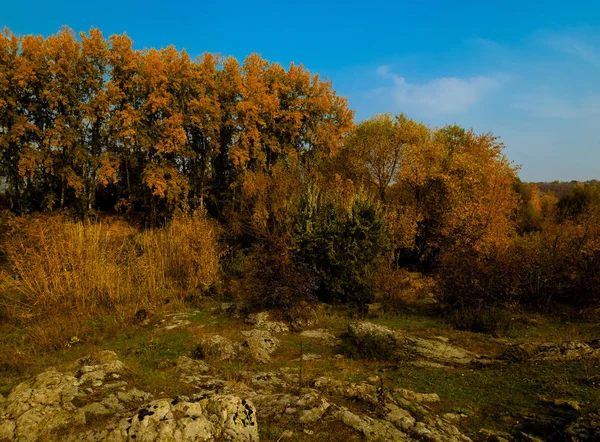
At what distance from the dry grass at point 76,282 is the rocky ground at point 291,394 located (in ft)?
9.63

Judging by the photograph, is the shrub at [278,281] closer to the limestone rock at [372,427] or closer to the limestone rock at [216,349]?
the limestone rock at [216,349]

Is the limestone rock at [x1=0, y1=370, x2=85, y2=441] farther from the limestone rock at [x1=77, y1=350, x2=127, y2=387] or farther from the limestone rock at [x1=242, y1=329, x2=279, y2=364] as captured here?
the limestone rock at [x1=242, y1=329, x2=279, y2=364]

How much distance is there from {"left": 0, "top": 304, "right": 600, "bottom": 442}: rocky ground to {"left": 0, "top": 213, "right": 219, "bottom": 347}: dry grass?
2.93 meters

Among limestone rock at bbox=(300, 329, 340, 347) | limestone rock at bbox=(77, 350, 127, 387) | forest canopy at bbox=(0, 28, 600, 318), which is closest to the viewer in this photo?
limestone rock at bbox=(77, 350, 127, 387)

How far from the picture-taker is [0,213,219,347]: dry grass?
1271 cm

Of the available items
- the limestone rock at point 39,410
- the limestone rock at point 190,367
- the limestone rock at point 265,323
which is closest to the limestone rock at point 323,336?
the limestone rock at point 265,323

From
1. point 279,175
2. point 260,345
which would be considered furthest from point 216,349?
point 279,175

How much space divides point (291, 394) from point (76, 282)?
10.6m

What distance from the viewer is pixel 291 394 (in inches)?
249

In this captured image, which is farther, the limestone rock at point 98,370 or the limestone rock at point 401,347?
the limestone rock at point 401,347

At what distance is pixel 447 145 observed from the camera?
29859 millimetres

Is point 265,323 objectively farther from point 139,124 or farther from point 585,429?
point 139,124

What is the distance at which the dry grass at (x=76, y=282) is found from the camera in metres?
12.7

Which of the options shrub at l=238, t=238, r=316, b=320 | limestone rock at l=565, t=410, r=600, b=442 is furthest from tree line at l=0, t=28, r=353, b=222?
limestone rock at l=565, t=410, r=600, b=442
